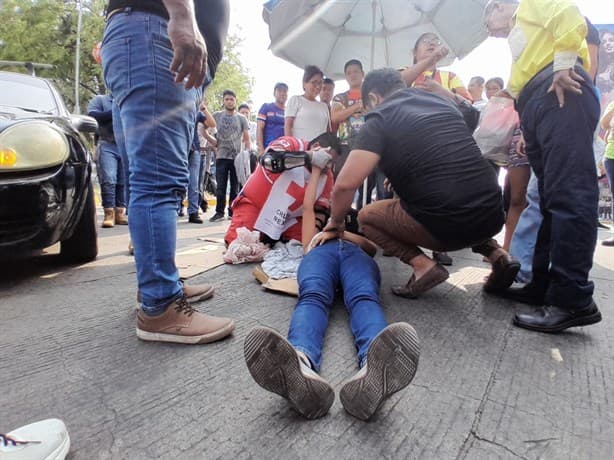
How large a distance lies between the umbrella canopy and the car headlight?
106 inches

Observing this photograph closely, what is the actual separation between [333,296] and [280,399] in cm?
60

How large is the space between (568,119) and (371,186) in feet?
8.75

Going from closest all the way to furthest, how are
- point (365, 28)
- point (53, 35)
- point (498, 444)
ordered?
point (498, 444) → point (365, 28) → point (53, 35)

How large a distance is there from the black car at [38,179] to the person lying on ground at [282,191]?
1.08 metres

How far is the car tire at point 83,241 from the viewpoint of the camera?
98.0 inches

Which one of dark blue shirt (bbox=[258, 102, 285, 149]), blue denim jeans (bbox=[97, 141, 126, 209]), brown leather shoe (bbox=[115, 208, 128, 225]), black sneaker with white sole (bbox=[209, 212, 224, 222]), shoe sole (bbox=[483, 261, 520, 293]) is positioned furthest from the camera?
black sneaker with white sole (bbox=[209, 212, 224, 222])

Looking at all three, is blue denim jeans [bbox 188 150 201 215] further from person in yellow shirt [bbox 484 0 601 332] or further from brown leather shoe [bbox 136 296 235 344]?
person in yellow shirt [bbox 484 0 601 332]

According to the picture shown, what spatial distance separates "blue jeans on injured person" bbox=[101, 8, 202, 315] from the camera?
132cm

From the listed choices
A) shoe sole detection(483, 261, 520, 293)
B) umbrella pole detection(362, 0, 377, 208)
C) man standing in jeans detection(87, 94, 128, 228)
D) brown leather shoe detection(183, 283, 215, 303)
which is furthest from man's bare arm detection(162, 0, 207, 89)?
man standing in jeans detection(87, 94, 128, 228)

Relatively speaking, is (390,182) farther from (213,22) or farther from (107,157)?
(107,157)

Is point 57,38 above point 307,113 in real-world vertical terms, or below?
above

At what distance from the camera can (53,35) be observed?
635 inches

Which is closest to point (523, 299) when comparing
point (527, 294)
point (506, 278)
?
point (527, 294)

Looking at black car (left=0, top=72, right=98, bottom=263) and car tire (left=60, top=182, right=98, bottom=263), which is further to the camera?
car tire (left=60, top=182, right=98, bottom=263)
